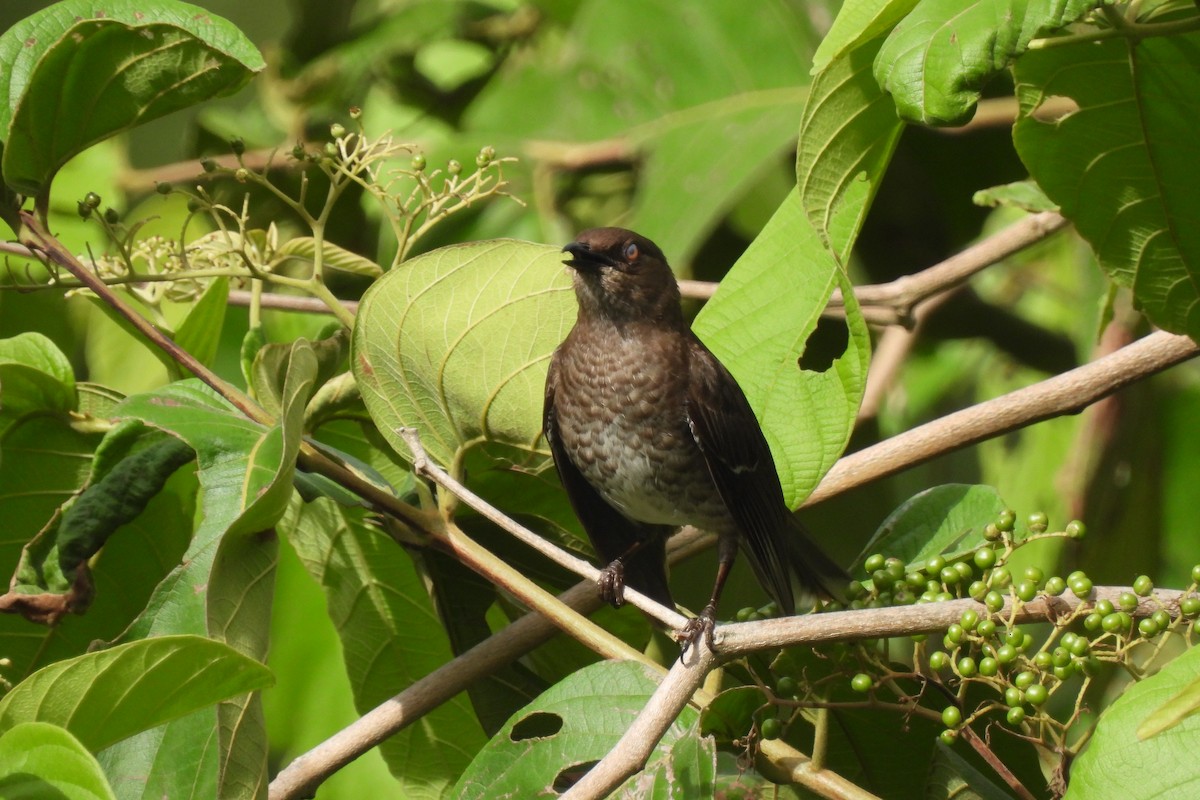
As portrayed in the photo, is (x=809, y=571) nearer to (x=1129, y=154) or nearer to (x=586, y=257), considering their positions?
(x=586, y=257)

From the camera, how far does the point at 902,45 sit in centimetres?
169

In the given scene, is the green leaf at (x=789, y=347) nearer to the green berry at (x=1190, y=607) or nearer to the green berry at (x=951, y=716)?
the green berry at (x=951, y=716)

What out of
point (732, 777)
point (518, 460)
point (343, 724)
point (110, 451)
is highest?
point (110, 451)

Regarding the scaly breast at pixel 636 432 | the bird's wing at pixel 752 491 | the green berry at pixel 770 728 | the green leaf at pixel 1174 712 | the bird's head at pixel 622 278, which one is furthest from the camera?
the bird's head at pixel 622 278

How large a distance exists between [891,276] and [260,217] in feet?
7.29

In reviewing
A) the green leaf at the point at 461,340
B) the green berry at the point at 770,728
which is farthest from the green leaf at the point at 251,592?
the green berry at the point at 770,728

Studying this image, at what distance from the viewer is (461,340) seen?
92.0 inches

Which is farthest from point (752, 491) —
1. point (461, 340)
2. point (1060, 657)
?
point (1060, 657)

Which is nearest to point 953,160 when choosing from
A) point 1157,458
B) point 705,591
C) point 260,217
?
point 1157,458

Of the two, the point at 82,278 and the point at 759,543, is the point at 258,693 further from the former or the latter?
the point at 759,543

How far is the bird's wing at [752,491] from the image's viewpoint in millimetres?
3029

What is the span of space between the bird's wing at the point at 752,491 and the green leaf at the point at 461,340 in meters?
0.73

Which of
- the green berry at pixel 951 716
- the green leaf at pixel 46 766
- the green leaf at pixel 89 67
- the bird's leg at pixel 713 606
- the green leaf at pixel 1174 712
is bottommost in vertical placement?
the bird's leg at pixel 713 606

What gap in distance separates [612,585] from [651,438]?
2.95 feet
